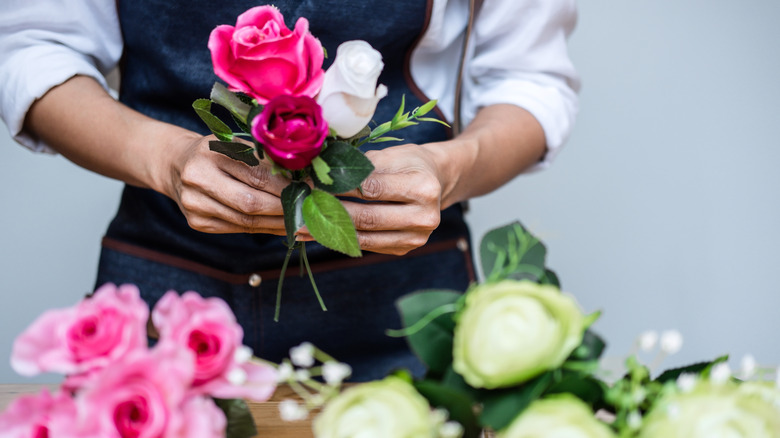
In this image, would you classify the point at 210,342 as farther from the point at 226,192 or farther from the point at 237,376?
the point at 226,192

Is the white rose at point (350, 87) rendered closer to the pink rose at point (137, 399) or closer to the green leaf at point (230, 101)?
the green leaf at point (230, 101)

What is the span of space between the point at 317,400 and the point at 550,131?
63 cm

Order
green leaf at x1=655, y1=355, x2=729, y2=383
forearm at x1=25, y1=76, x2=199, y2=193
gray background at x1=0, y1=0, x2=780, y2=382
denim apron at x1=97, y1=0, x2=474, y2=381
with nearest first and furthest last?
green leaf at x1=655, y1=355, x2=729, y2=383 → forearm at x1=25, y1=76, x2=199, y2=193 → denim apron at x1=97, y1=0, x2=474, y2=381 → gray background at x1=0, y1=0, x2=780, y2=382

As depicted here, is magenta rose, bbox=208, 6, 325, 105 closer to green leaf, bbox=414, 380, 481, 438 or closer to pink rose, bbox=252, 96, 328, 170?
pink rose, bbox=252, 96, 328, 170

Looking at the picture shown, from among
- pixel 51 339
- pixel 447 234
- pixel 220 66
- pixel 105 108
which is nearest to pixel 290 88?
pixel 220 66

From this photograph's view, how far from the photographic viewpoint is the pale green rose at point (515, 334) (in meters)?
0.28

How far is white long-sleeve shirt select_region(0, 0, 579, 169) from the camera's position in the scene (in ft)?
2.33

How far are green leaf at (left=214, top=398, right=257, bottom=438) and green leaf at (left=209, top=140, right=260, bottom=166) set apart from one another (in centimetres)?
20

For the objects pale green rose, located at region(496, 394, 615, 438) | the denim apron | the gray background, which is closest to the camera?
pale green rose, located at region(496, 394, 615, 438)

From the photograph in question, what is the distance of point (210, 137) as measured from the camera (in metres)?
0.61

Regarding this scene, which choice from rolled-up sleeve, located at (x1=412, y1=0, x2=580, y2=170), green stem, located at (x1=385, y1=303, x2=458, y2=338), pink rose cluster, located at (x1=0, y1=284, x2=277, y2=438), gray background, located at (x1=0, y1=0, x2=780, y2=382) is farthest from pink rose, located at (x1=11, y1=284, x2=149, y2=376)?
gray background, located at (x1=0, y1=0, x2=780, y2=382)

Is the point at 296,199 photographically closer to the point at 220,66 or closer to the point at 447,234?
the point at 220,66

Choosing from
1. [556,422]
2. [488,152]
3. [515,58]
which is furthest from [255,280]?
[556,422]

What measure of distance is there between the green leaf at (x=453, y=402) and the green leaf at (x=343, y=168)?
16 cm
